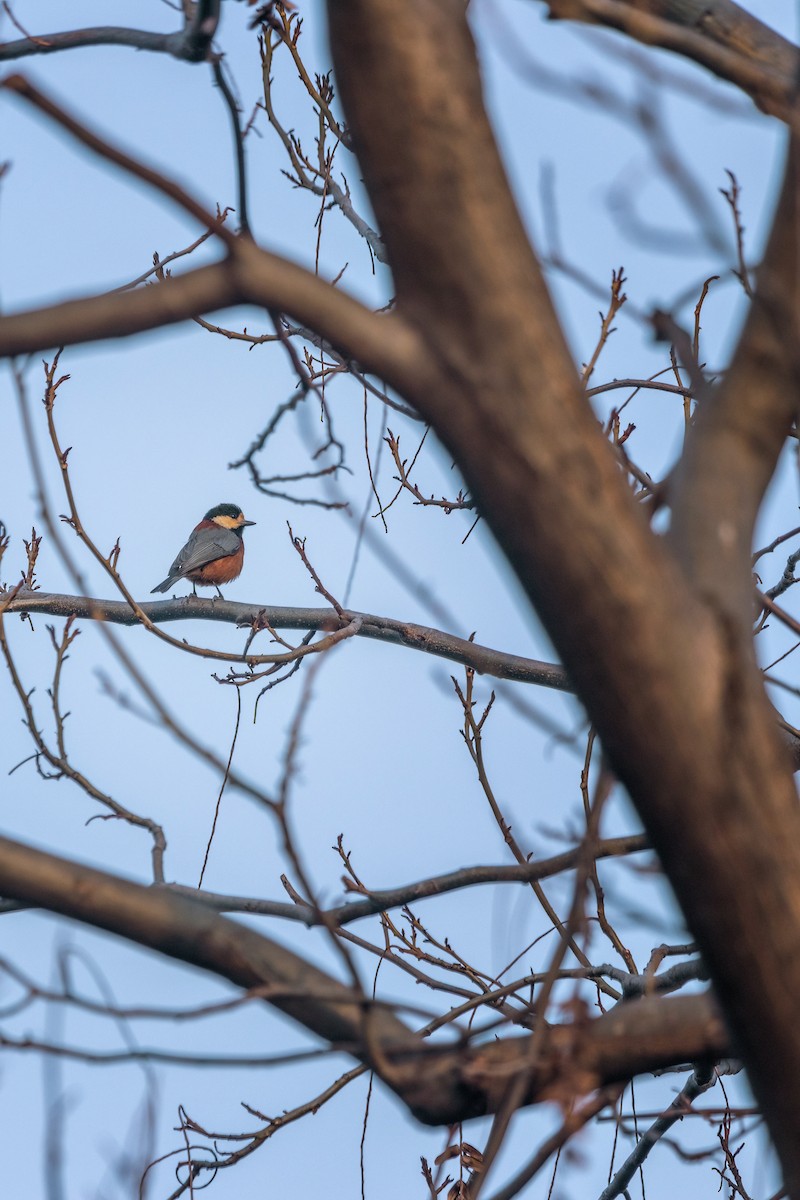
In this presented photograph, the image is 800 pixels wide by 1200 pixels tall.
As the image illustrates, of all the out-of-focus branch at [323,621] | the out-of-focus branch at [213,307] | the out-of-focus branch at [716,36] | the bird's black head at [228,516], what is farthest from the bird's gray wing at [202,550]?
the out-of-focus branch at [213,307]

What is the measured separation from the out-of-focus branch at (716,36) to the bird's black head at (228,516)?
30.2ft

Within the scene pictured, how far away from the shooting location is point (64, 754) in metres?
2.65

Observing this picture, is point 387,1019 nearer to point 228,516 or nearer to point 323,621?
point 323,621

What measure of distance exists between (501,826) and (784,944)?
1.69 m

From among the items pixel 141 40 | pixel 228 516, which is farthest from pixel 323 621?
pixel 228 516

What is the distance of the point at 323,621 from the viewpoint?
422cm

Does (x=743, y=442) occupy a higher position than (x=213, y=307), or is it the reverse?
(x=213, y=307)

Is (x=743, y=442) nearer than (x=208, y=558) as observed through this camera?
Yes

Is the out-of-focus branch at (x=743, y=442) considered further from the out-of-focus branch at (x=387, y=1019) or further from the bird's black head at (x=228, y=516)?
the bird's black head at (x=228, y=516)

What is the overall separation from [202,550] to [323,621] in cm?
568

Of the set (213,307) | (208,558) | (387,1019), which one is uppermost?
(208,558)

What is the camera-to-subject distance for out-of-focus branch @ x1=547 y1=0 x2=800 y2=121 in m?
1.60

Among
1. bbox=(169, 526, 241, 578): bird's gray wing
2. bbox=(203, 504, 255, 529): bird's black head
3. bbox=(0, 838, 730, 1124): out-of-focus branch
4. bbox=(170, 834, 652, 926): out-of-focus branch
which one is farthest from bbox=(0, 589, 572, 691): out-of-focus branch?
bbox=(203, 504, 255, 529): bird's black head

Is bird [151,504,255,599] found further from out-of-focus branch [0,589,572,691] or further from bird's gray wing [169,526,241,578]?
out-of-focus branch [0,589,572,691]
